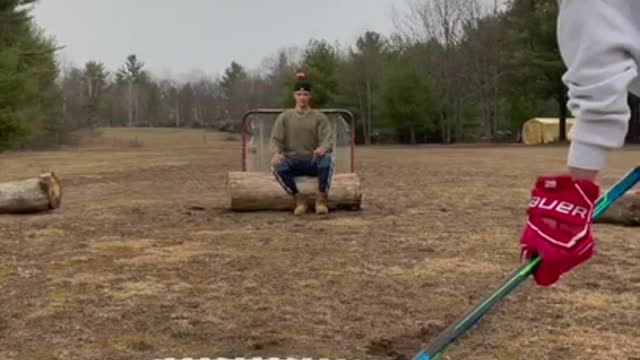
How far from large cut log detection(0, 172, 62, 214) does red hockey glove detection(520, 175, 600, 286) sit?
26.5 feet

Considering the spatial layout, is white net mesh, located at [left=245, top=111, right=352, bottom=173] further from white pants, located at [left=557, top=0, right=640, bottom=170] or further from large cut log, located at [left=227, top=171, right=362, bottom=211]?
white pants, located at [left=557, top=0, right=640, bottom=170]

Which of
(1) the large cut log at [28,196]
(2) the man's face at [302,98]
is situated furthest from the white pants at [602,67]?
(1) the large cut log at [28,196]

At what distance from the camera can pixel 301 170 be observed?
348 inches

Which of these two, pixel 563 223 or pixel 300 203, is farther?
pixel 300 203

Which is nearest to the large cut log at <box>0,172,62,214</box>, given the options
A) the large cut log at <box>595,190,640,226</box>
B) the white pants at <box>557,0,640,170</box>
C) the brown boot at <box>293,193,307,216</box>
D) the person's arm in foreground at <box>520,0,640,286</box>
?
the brown boot at <box>293,193,307,216</box>

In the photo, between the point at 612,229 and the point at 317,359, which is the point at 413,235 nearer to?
the point at 612,229

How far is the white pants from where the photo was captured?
149 centimetres

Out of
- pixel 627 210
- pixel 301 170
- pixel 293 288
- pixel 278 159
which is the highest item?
pixel 278 159

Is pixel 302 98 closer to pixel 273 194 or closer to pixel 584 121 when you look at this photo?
pixel 273 194

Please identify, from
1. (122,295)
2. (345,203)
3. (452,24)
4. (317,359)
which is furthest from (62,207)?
(452,24)

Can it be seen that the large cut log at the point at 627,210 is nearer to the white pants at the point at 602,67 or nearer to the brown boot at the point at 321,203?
the brown boot at the point at 321,203

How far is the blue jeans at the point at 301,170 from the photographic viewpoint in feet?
28.4

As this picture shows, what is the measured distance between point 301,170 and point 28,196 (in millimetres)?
2768

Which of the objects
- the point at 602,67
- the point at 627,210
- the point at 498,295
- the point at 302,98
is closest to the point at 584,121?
the point at 602,67
